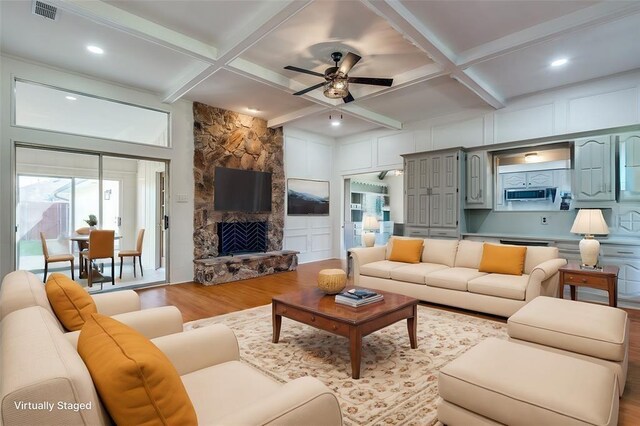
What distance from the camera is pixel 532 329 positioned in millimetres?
2217

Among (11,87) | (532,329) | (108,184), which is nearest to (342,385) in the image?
(532,329)

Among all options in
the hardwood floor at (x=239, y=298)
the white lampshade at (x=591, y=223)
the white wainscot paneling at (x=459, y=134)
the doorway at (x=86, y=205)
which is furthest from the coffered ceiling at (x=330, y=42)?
the hardwood floor at (x=239, y=298)

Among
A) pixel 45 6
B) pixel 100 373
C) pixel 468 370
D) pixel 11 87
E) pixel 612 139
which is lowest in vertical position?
pixel 468 370

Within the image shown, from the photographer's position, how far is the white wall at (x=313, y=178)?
24.7ft

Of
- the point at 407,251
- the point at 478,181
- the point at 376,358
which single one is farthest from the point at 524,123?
the point at 376,358

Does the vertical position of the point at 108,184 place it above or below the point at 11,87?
below

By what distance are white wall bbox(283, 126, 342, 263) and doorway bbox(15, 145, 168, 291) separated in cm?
277

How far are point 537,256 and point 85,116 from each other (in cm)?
650

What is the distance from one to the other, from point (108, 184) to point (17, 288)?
4.13 metres

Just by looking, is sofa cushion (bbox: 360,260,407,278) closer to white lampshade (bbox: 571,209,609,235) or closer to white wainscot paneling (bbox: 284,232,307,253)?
white lampshade (bbox: 571,209,609,235)

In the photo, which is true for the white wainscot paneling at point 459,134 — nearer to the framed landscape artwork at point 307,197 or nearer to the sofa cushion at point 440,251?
the sofa cushion at point 440,251

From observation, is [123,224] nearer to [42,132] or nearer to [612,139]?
[42,132]

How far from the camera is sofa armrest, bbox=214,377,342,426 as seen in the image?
1.00 meters

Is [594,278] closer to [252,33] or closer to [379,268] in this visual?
[379,268]
